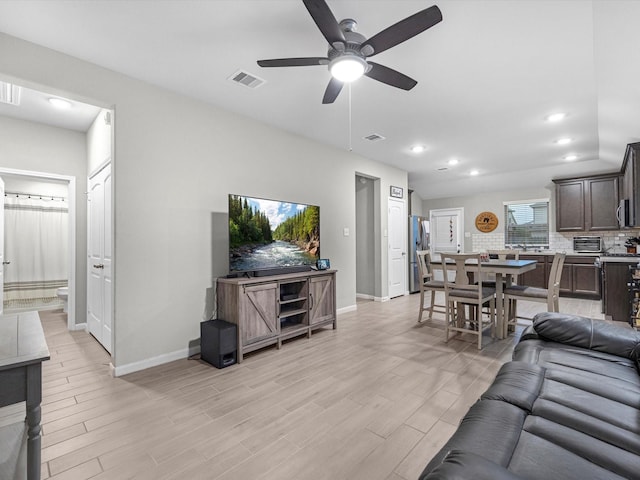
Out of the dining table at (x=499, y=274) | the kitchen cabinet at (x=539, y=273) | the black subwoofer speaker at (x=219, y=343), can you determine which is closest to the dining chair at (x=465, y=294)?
the dining table at (x=499, y=274)

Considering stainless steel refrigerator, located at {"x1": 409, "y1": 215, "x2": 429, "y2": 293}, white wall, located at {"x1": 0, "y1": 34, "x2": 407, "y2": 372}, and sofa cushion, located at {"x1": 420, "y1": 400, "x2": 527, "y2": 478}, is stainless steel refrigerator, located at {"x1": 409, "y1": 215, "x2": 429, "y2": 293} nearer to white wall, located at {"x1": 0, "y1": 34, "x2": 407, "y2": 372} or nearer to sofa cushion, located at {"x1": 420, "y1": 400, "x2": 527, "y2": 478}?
white wall, located at {"x1": 0, "y1": 34, "x2": 407, "y2": 372}

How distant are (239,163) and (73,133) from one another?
98.1 inches

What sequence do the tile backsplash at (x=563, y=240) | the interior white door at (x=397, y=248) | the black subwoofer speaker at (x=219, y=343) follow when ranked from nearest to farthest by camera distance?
the black subwoofer speaker at (x=219, y=343) < the tile backsplash at (x=563, y=240) < the interior white door at (x=397, y=248)

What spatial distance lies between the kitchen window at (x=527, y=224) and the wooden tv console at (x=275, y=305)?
5581 mm

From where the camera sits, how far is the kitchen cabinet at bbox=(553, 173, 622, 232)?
235 inches

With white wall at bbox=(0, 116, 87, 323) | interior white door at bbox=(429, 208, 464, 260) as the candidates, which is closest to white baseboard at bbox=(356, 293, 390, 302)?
interior white door at bbox=(429, 208, 464, 260)

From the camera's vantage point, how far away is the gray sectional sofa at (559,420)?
900 millimetres

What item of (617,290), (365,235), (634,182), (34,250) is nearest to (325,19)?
(365,235)

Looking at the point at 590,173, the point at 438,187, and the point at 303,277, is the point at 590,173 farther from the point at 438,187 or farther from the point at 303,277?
the point at 303,277

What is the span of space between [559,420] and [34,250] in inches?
285

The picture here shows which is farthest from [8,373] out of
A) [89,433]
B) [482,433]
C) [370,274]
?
[370,274]

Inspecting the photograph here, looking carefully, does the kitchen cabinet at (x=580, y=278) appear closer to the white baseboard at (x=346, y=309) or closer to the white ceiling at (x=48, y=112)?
the white baseboard at (x=346, y=309)

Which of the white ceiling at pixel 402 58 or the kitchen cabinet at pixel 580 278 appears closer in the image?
the white ceiling at pixel 402 58

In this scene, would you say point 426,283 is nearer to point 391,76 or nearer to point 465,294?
point 465,294
